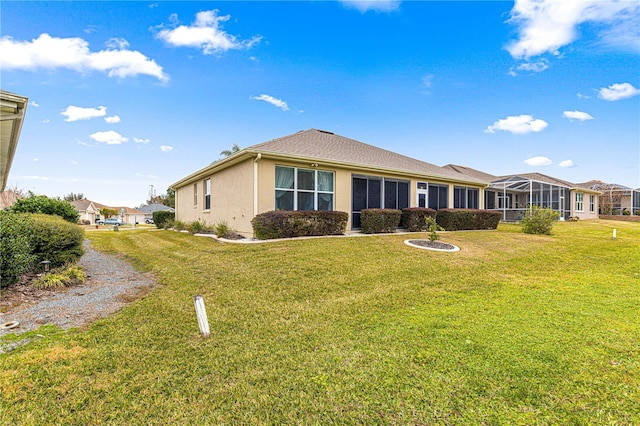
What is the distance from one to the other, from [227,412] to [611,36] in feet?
55.6

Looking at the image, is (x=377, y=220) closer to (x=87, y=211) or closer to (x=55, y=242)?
(x=55, y=242)

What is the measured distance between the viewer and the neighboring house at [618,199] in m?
35.3

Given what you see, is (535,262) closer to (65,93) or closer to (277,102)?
(277,102)

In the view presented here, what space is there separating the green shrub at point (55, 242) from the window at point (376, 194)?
999 cm

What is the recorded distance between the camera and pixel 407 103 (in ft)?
59.8

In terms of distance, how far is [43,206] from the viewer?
38.9 feet

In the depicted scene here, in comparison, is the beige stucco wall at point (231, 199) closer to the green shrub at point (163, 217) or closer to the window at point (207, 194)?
the window at point (207, 194)

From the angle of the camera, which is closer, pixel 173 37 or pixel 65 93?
pixel 173 37

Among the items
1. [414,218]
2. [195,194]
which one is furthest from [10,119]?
[414,218]

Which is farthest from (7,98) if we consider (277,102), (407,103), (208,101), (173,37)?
(407,103)

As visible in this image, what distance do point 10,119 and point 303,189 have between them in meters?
8.64

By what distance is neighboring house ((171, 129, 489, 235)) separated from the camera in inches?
453

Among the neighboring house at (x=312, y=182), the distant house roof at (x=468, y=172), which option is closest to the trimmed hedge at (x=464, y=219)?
the neighboring house at (x=312, y=182)

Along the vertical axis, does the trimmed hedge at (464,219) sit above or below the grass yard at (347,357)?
above
